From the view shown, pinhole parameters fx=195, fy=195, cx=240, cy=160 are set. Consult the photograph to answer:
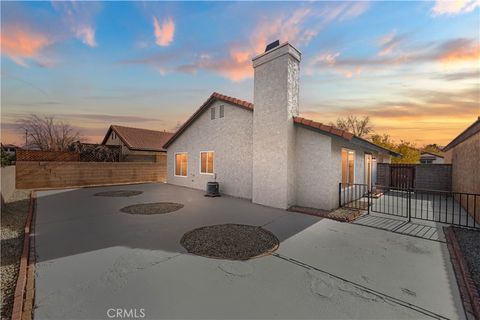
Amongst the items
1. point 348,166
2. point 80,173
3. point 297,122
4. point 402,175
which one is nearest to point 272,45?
point 297,122

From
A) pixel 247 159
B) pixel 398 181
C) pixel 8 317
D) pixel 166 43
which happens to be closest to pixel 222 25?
pixel 166 43

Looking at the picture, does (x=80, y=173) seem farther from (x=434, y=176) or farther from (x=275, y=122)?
(x=434, y=176)

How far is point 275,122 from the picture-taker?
25.4 feet

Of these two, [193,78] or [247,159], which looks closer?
[247,159]

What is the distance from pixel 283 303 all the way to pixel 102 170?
16978mm

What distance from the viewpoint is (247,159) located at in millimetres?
9672

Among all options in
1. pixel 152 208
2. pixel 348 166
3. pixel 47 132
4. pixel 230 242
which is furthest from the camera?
pixel 47 132

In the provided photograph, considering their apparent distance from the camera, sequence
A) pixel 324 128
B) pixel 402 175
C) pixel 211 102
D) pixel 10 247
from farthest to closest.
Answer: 1. pixel 402 175
2. pixel 211 102
3. pixel 324 128
4. pixel 10 247

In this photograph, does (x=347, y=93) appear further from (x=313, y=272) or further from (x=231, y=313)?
(x=231, y=313)

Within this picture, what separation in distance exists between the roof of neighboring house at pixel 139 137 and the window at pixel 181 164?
25.7 feet

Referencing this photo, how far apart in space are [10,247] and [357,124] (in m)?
40.7

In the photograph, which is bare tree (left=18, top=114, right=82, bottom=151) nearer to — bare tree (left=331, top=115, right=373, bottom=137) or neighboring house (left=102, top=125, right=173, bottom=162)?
neighboring house (left=102, top=125, right=173, bottom=162)

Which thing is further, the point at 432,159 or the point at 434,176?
the point at 432,159

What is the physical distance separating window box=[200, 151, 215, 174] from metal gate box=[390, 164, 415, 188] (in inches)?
508
